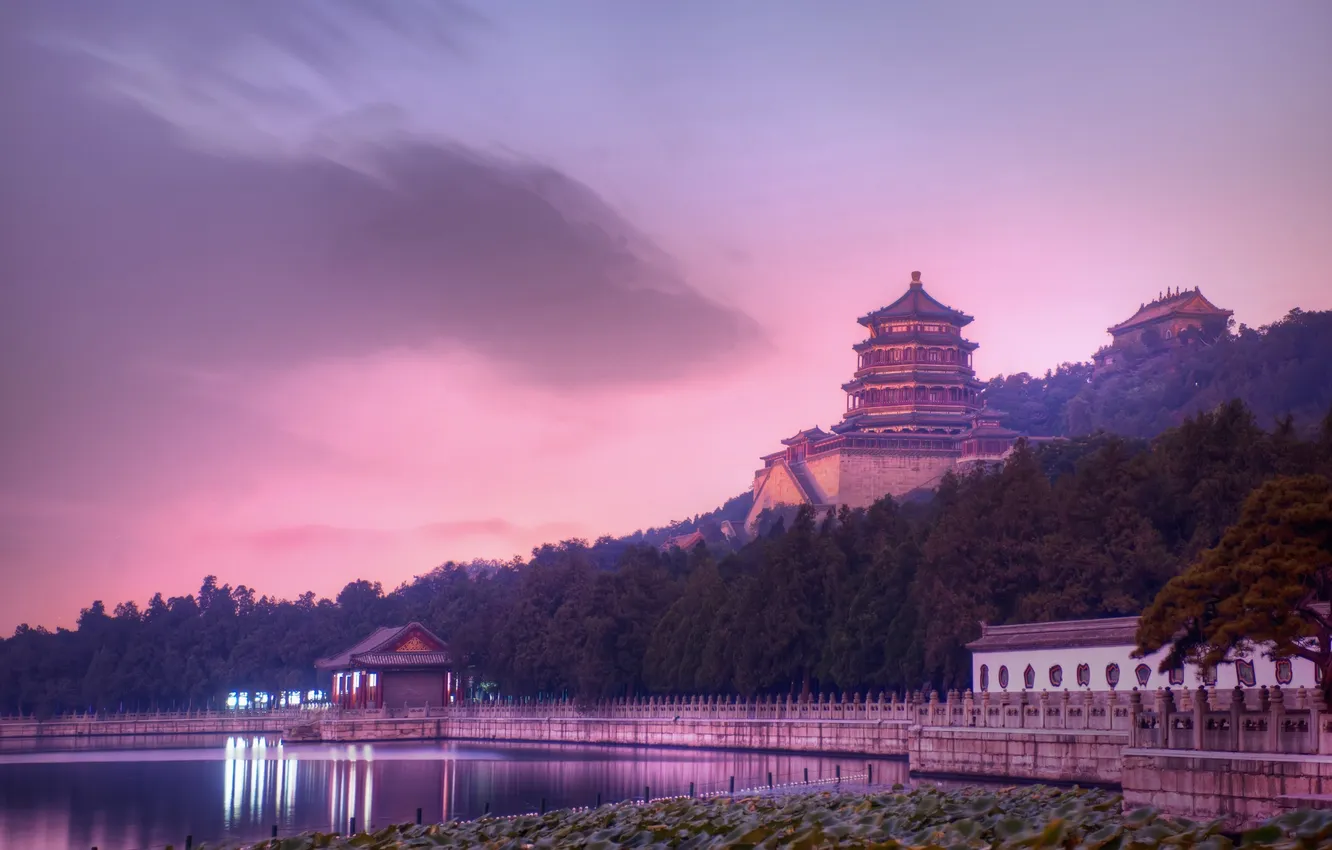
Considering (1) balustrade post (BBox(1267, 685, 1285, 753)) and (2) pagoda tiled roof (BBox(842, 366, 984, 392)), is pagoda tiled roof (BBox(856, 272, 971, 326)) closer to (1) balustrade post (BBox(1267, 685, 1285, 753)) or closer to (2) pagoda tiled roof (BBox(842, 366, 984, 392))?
(2) pagoda tiled roof (BBox(842, 366, 984, 392))

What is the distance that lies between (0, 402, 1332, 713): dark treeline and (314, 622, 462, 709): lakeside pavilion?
1894mm

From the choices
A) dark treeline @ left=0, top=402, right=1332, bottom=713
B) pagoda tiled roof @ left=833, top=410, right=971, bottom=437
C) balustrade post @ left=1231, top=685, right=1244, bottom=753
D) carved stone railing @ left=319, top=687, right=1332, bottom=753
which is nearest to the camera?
carved stone railing @ left=319, top=687, right=1332, bottom=753

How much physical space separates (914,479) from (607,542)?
41243 millimetres

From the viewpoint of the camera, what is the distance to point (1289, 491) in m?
21.1

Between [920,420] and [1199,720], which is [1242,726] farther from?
[920,420]

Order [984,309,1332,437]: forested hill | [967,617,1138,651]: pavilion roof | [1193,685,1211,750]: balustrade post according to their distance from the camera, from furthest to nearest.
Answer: [984,309,1332,437]: forested hill → [967,617,1138,651]: pavilion roof → [1193,685,1211,750]: balustrade post

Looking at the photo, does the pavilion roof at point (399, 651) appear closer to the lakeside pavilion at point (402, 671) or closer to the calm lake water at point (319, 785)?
the lakeside pavilion at point (402, 671)

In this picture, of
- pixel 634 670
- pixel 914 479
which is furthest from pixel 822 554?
pixel 914 479

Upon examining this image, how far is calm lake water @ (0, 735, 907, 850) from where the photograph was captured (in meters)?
32.3

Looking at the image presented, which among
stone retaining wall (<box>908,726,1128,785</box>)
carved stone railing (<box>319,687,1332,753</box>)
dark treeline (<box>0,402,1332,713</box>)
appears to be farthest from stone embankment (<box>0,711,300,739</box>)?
stone retaining wall (<box>908,726,1128,785</box>)

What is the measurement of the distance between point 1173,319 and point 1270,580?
10419cm

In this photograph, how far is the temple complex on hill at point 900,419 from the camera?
9281 centimetres

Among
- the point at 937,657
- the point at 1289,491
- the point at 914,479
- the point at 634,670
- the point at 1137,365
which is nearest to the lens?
the point at 1289,491

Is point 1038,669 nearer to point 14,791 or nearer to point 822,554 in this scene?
point 822,554
